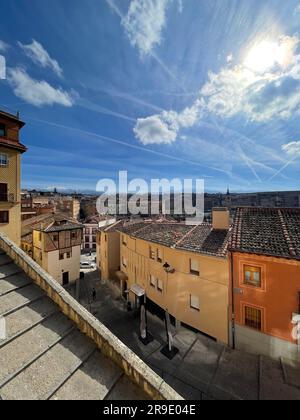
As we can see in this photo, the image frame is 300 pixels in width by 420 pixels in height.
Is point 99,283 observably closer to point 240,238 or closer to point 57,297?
point 240,238

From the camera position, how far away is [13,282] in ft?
11.2

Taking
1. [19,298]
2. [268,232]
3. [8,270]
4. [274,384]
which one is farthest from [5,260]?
[268,232]

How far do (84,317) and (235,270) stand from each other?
11358 millimetres

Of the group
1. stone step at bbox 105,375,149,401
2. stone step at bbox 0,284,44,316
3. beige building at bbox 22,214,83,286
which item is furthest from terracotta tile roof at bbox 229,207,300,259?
beige building at bbox 22,214,83,286

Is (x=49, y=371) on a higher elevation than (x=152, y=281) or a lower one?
higher

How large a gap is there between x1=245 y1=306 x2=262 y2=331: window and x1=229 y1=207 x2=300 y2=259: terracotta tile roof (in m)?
3.48

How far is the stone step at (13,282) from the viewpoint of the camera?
322 centimetres

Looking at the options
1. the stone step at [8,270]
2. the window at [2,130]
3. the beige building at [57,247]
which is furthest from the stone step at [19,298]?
the beige building at [57,247]

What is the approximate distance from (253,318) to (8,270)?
42.8 ft

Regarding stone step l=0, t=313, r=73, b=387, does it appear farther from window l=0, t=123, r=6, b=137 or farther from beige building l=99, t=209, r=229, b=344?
window l=0, t=123, r=6, b=137

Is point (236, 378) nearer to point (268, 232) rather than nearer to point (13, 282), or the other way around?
point (268, 232)

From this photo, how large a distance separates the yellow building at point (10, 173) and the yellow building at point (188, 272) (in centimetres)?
1121

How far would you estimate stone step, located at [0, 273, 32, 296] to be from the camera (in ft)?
10.6

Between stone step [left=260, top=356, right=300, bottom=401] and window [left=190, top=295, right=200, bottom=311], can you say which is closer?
stone step [left=260, top=356, right=300, bottom=401]
